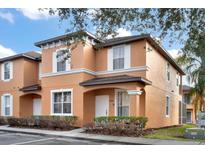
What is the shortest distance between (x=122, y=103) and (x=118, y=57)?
277cm

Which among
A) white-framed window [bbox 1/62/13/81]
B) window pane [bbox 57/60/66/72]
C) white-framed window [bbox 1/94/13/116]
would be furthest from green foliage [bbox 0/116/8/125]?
window pane [bbox 57/60/66/72]

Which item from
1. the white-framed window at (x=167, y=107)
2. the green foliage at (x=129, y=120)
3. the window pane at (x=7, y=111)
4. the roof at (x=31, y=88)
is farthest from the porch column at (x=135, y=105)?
the window pane at (x=7, y=111)

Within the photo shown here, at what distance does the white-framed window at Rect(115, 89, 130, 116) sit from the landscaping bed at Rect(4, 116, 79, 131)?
104 inches

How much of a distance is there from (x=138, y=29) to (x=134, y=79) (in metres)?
3.82

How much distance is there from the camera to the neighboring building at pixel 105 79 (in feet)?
52.2

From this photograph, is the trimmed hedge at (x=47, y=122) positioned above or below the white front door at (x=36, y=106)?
below

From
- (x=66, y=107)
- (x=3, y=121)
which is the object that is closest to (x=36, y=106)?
(x=3, y=121)

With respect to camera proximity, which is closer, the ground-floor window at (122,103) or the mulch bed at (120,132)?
the mulch bed at (120,132)

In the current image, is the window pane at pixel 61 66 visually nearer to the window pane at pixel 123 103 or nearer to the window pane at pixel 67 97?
the window pane at pixel 67 97

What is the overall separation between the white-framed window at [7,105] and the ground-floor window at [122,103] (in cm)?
915

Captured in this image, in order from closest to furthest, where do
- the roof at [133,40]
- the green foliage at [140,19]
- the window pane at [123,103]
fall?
1. the green foliage at [140,19]
2. the roof at [133,40]
3. the window pane at [123,103]

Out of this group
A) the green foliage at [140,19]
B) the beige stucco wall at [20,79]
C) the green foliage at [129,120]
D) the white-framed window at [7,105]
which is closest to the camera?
the green foliage at [140,19]

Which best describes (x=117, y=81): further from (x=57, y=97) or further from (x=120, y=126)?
(x=57, y=97)
